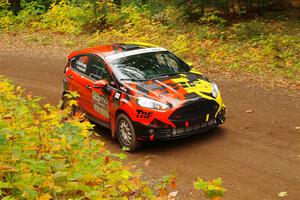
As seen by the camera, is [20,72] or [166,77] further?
[20,72]

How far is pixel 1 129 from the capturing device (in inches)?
169

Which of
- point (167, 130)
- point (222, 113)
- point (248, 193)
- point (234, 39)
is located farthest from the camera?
point (234, 39)

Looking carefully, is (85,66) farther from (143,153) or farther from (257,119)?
(257,119)

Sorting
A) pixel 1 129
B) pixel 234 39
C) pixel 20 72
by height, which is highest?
pixel 1 129

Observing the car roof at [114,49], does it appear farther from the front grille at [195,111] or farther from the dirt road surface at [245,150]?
the front grille at [195,111]

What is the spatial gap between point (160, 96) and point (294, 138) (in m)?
2.76

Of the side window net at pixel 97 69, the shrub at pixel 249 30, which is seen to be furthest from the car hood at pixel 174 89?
the shrub at pixel 249 30

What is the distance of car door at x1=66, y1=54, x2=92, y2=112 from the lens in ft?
31.4

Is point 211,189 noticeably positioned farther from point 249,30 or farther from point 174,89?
point 249,30

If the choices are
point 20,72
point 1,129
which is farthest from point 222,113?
point 20,72

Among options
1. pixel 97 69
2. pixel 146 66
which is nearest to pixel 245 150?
pixel 146 66

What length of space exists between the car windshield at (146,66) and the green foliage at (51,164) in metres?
3.22

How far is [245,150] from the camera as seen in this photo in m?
8.02

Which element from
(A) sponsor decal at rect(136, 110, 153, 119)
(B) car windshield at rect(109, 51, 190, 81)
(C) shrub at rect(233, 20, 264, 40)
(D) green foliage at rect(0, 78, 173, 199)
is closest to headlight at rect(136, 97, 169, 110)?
(A) sponsor decal at rect(136, 110, 153, 119)
